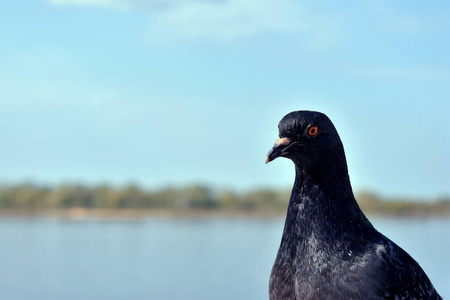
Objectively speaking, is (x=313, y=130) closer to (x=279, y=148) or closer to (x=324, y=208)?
(x=279, y=148)

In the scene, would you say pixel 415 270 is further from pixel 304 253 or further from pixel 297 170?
pixel 297 170

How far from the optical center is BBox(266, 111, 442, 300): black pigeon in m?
4.81

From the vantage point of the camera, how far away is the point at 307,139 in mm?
4965

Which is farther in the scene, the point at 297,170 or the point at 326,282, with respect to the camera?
the point at 297,170

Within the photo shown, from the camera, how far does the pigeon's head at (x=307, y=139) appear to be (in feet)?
16.2

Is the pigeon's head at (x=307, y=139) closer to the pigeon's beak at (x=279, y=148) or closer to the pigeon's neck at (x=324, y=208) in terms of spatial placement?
the pigeon's beak at (x=279, y=148)

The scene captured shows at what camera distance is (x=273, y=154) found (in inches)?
191

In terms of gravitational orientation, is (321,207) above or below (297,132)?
below

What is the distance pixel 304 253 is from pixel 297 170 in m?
0.83

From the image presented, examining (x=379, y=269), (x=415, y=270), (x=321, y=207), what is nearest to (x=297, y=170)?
(x=321, y=207)

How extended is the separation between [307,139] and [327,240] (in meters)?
0.99

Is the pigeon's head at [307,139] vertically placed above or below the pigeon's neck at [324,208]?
above

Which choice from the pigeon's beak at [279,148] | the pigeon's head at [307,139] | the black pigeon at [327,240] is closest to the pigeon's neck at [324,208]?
the black pigeon at [327,240]

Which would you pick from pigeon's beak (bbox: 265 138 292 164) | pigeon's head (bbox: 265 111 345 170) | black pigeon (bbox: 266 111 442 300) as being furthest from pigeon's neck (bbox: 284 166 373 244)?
pigeon's beak (bbox: 265 138 292 164)
